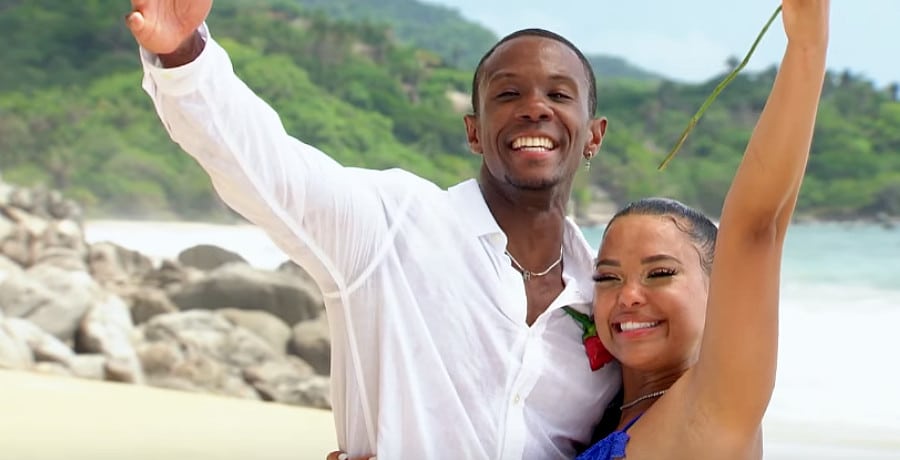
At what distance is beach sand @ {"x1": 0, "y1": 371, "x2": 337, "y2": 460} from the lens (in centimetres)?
542

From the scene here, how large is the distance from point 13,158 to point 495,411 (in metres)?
10.4

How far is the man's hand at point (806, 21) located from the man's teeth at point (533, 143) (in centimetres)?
67

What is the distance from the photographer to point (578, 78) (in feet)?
7.22

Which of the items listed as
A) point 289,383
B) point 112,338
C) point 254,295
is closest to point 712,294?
point 289,383

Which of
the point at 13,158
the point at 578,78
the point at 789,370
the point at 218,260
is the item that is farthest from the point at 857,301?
the point at 578,78

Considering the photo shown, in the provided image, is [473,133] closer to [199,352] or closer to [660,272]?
[660,272]

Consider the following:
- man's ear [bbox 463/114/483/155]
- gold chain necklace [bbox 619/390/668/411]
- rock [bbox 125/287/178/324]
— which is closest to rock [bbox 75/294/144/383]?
rock [bbox 125/287/178/324]

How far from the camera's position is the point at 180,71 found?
168 cm

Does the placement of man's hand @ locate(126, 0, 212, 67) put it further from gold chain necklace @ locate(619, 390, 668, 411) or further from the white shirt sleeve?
gold chain necklace @ locate(619, 390, 668, 411)

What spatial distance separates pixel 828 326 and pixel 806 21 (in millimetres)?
10266

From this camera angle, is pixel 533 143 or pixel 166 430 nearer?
pixel 533 143

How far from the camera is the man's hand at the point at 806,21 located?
150 cm

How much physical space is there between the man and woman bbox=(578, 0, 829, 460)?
0.12 meters

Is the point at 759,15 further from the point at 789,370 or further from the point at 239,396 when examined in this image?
the point at 239,396
